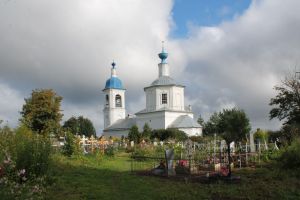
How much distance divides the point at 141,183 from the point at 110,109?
7001 centimetres

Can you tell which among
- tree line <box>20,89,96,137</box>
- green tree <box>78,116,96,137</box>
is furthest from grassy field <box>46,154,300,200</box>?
green tree <box>78,116,96,137</box>

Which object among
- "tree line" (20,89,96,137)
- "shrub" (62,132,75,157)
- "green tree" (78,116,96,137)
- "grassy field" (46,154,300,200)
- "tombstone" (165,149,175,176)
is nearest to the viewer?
"grassy field" (46,154,300,200)

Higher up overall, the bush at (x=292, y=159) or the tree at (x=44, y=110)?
the tree at (x=44, y=110)

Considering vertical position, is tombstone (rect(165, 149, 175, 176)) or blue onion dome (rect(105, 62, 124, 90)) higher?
blue onion dome (rect(105, 62, 124, 90))

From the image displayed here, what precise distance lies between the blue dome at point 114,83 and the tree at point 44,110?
3787 cm

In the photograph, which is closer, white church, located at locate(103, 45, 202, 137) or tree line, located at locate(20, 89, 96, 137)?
tree line, located at locate(20, 89, 96, 137)

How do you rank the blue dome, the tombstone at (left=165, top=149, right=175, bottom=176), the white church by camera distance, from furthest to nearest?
the blue dome → the white church → the tombstone at (left=165, top=149, right=175, bottom=176)

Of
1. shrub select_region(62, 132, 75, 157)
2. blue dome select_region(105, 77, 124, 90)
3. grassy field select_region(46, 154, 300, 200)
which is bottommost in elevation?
grassy field select_region(46, 154, 300, 200)

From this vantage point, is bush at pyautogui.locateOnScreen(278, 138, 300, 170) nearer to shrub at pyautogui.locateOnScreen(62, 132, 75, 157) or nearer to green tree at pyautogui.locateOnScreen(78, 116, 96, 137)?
shrub at pyautogui.locateOnScreen(62, 132, 75, 157)

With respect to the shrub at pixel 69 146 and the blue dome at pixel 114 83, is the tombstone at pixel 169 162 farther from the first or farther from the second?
the blue dome at pixel 114 83

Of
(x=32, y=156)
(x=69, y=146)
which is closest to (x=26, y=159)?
(x=32, y=156)

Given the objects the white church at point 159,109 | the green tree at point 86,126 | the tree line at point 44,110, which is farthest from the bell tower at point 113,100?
the tree line at point 44,110

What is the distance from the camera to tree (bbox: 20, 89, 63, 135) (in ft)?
136

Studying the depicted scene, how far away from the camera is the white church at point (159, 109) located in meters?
70.1
